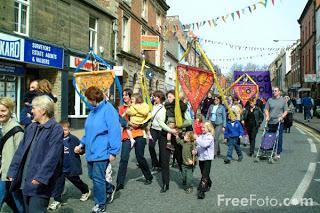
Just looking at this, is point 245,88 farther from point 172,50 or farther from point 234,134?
point 172,50

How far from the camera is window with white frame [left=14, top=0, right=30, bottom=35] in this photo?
14609 mm

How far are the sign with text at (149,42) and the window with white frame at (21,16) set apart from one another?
43.5 feet

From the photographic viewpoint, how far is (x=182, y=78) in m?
7.92

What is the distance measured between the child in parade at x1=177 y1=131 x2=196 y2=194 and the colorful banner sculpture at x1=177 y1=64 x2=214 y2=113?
730mm

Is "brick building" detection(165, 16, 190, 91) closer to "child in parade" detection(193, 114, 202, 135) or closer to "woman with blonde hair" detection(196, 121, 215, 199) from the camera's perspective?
"child in parade" detection(193, 114, 202, 135)

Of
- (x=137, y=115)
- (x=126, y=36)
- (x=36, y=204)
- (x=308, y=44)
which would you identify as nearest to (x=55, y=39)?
(x=126, y=36)

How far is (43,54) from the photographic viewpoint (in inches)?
630

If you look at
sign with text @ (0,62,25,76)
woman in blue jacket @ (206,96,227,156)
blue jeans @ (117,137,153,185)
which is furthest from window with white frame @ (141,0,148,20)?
blue jeans @ (117,137,153,185)

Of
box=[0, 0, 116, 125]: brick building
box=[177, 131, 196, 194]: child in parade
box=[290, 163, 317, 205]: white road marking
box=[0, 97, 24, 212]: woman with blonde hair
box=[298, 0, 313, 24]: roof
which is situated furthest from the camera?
box=[298, 0, 313, 24]: roof

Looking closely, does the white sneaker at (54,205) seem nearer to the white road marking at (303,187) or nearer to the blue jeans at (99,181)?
the blue jeans at (99,181)

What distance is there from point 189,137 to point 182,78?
1.28 m

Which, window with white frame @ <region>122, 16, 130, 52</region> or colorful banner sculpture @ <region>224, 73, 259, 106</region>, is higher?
window with white frame @ <region>122, 16, 130, 52</region>

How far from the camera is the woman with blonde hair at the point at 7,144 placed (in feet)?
15.4

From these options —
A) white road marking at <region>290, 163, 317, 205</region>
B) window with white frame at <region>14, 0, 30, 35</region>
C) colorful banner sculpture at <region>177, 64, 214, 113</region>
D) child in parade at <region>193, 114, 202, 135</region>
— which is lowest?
white road marking at <region>290, 163, 317, 205</region>
